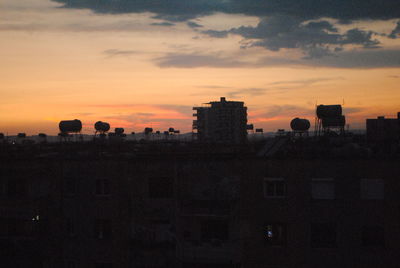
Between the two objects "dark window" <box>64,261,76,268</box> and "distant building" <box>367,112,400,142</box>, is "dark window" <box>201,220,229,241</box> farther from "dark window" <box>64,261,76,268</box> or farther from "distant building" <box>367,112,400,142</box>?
"distant building" <box>367,112,400,142</box>

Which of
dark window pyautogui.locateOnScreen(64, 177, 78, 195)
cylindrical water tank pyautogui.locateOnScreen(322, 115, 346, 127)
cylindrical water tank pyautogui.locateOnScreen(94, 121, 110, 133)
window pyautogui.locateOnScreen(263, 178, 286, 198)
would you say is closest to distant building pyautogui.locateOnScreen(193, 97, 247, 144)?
cylindrical water tank pyautogui.locateOnScreen(94, 121, 110, 133)

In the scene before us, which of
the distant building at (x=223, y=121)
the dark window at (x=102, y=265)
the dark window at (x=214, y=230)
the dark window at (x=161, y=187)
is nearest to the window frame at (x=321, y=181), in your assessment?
the dark window at (x=214, y=230)

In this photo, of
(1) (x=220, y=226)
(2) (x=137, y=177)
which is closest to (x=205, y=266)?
(1) (x=220, y=226)

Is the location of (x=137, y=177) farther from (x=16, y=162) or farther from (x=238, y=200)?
(x=16, y=162)

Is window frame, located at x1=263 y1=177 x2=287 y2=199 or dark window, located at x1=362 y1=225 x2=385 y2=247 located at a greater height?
window frame, located at x1=263 y1=177 x2=287 y2=199

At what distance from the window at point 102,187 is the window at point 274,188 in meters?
10.1

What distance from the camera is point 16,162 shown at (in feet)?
104

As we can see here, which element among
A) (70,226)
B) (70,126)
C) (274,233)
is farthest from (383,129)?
(70,126)

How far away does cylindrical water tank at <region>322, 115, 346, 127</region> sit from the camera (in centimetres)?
3738

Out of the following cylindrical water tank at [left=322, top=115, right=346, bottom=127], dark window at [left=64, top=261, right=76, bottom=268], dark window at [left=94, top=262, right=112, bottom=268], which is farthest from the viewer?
cylindrical water tank at [left=322, top=115, right=346, bottom=127]

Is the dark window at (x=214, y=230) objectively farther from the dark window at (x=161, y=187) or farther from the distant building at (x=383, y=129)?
the distant building at (x=383, y=129)

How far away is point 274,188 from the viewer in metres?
28.5

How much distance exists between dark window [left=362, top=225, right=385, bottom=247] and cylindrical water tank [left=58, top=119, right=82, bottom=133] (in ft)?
88.3

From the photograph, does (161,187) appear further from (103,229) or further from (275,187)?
(275,187)
